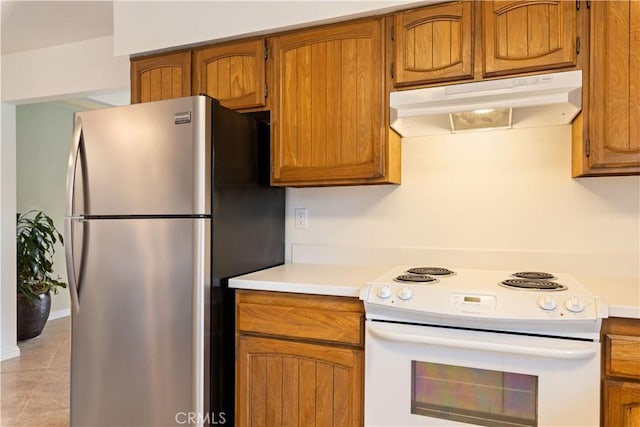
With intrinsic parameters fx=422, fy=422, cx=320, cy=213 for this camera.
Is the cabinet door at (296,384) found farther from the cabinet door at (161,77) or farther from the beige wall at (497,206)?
the cabinet door at (161,77)

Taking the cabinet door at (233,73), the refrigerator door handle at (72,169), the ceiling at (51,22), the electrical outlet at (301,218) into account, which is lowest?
the electrical outlet at (301,218)

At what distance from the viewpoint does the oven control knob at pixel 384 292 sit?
1543 millimetres

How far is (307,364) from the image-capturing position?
1706 mm

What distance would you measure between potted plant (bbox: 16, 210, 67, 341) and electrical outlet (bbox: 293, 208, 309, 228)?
294 centimetres

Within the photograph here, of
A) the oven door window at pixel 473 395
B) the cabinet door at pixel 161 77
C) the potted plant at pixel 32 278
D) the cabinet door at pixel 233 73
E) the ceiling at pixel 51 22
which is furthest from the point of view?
the potted plant at pixel 32 278

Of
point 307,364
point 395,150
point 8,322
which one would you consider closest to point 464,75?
point 395,150

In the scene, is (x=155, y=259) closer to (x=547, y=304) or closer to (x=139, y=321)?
(x=139, y=321)

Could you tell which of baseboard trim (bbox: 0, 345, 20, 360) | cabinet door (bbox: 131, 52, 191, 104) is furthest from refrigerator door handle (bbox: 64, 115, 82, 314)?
baseboard trim (bbox: 0, 345, 20, 360)

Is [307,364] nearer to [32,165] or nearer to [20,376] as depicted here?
[20,376]

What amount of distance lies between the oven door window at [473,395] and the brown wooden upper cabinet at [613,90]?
2.90 feet

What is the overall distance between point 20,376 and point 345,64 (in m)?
3.23

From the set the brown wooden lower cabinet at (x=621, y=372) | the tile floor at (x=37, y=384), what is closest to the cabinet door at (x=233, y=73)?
the brown wooden lower cabinet at (x=621, y=372)

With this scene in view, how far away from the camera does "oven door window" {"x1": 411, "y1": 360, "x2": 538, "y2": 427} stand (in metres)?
1.42

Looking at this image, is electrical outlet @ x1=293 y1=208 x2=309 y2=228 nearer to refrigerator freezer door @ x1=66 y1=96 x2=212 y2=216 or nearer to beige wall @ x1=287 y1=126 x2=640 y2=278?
beige wall @ x1=287 y1=126 x2=640 y2=278
